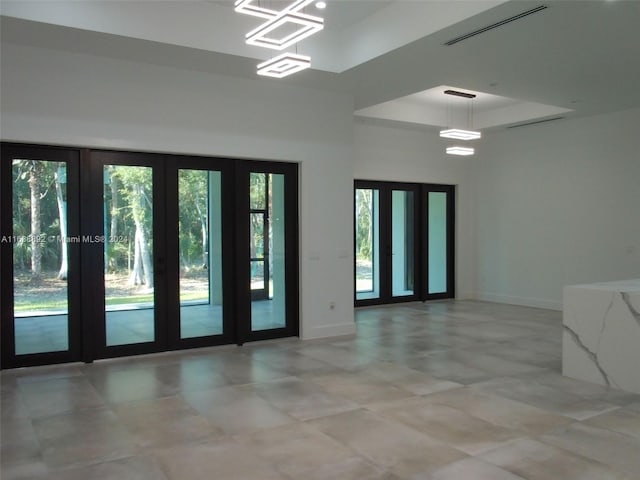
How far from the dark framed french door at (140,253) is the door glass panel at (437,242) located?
4.69m

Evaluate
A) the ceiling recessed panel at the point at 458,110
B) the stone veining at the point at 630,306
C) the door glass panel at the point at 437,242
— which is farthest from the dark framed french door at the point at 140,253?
the door glass panel at the point at 437,242

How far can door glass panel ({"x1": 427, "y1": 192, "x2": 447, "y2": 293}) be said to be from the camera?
37.8 feet

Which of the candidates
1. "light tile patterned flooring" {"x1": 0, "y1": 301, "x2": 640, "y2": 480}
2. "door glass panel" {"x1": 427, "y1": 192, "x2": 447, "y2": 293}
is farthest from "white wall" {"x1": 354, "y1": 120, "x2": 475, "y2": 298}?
"light tile patterned flooring" {"x1": 0, "y1": 301, "x2": 640, "y2": 480}

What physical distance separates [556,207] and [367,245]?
376 centimetres

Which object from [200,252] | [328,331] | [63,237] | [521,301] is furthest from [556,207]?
[63,237]

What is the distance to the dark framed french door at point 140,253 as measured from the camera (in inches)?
237

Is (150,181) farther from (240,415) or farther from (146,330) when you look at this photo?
(240,415)

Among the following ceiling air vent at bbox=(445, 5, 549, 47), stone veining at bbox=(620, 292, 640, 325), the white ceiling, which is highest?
the white ceiling

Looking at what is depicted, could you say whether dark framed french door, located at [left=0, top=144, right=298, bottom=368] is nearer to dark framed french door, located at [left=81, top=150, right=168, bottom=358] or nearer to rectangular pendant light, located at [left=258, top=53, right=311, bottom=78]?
dark framed french door, located at [left=81, top=150, right=168, bottom=358]

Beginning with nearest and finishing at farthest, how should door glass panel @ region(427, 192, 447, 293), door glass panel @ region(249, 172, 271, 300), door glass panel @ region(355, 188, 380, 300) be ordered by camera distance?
door glass panel @ region(249, 172, 271, 300) < door glass panel @ region(355, 188, 380, 300) < door glass panel @ region(427, 192, 447, 293)

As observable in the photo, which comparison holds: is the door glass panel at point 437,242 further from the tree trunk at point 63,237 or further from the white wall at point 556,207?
the tree trunk at point 63,237

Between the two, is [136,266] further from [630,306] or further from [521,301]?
[521,301]

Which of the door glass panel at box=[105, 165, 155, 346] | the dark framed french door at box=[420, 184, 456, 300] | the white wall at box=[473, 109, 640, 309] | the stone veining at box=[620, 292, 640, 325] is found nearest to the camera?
the stone veining at box=[620, 292, 640, 325]

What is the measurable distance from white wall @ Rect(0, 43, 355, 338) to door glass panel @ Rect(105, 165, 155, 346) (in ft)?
1.62
